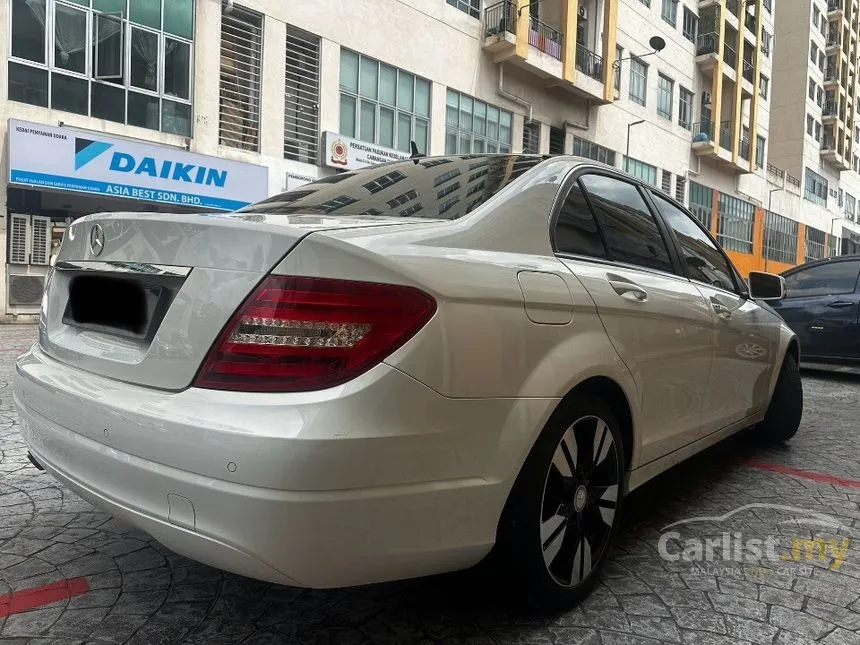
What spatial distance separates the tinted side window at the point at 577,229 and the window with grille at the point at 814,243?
5413cm

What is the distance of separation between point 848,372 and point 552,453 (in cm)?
906

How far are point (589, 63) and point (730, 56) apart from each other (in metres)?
14.7

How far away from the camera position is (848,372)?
929cm

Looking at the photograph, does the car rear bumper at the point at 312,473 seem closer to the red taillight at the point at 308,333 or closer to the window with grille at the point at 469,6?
the red taillight at the point at 308,333

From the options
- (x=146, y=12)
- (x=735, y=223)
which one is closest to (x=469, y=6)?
(x=146, y=12)

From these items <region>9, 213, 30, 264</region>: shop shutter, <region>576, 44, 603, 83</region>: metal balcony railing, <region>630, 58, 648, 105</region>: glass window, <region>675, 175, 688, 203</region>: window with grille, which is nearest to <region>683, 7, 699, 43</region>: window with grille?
<region>630, 58, 648, 105</region>: glass window

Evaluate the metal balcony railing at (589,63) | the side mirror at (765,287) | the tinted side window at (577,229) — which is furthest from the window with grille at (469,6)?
the tinted side window at (577,229)

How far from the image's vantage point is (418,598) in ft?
7.27

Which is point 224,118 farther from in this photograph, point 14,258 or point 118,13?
point 14,258

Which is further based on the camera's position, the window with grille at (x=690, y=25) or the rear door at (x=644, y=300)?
the window with grille at (x=690, y=25)

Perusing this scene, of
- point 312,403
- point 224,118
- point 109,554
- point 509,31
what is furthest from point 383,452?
point 509,31

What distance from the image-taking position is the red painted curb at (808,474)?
3742mm

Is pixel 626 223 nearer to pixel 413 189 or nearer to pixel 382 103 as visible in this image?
pixel 413 189

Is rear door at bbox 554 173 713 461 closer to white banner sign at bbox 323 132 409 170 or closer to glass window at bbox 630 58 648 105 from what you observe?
white banner sign at bbox 323 132 409 170
